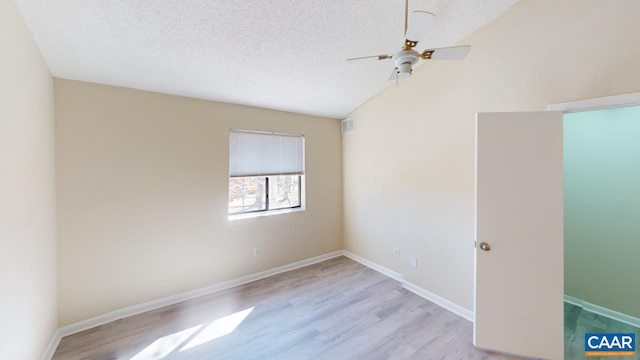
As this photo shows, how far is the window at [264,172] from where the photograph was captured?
10.9 ft

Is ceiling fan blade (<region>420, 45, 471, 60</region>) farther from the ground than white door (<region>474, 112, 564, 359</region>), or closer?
farther from the ground

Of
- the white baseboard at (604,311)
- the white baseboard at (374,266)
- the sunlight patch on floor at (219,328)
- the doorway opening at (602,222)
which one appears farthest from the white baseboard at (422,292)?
the sunlight patch on floor at (219,328)

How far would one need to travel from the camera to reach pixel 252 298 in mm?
2926

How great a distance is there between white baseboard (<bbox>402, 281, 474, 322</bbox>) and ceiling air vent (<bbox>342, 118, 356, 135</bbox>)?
249cm

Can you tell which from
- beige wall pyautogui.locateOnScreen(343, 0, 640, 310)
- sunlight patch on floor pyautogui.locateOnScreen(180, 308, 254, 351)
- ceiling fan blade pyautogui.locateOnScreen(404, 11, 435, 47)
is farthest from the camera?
sunlight patch on floor pyautogui.locateOnScreen(180, 308, 254, 351)

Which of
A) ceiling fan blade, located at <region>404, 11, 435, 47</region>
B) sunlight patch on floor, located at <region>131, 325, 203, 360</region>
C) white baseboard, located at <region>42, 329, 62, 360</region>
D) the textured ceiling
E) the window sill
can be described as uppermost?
the textured ceiling

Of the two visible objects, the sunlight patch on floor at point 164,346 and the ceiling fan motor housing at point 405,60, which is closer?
the ceiling fan motor housing at point 405,60

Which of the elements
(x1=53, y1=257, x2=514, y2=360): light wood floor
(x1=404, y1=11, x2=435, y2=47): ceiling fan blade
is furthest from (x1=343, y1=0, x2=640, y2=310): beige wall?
(x1=404, y1=11, x2=435, y2=47): ceiling fan blade

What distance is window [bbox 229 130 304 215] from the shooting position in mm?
3314

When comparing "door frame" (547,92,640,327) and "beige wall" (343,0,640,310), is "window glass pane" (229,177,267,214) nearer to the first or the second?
"beige wall" (343,0,640,310)

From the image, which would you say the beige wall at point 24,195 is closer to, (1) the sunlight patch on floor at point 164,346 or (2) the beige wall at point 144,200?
(2) the beige wall at point 144,200

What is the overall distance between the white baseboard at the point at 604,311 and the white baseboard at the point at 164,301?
3.35 meters

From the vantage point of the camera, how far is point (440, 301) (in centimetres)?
279

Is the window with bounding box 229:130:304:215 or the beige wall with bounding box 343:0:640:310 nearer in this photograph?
the beige wall with bounding box 343:0:640:310
